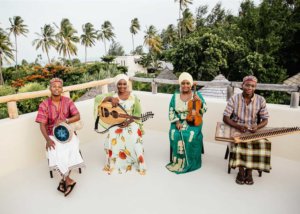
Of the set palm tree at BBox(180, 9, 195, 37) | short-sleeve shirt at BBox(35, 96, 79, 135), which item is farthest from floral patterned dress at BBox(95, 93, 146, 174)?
palm tree at BBox(180, 9, 195, 37)

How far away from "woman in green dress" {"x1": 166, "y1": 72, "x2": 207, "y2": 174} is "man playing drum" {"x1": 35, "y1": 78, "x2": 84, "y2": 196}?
3.58 ft

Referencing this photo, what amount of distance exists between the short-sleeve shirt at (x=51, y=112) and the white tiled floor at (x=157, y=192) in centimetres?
68

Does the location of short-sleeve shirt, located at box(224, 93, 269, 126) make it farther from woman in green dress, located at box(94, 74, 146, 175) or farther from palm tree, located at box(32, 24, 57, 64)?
palm tree, located at box(32, 24, 57, 64)

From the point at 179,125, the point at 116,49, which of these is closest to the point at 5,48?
the point at 179,125

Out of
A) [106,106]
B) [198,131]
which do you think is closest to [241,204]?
[198,131]

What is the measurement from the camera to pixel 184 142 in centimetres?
288

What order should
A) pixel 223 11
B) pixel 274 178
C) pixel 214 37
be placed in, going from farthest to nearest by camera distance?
1. pixel 223 11
2. pixel 214 37
3. pixel 274 178

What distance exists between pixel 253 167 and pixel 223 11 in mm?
37586

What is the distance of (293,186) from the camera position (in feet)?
8.39

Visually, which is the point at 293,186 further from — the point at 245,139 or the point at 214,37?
the point at 214,37

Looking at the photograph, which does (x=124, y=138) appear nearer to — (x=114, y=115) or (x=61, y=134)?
(x=114, y=115)

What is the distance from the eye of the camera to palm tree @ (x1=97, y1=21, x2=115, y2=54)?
1937 inches

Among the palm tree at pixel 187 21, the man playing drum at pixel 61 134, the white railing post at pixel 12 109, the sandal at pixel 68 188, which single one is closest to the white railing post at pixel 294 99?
the man playing drum at pixel 61 134

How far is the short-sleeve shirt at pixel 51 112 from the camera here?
2.67 meters
